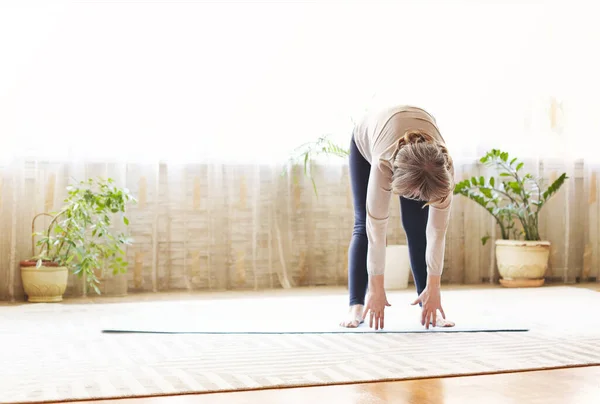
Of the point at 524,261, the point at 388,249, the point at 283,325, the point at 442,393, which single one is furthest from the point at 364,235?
the point at 524,261

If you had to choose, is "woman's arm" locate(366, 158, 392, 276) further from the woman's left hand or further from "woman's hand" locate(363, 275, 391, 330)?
the woman's left hand

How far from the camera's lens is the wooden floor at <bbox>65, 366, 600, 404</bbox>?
66.4 inches

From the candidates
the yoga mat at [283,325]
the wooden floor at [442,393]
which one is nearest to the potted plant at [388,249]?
the yoga mat at [283,325]

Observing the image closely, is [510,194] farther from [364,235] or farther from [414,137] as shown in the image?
[414,137]

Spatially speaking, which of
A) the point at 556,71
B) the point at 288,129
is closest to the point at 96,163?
the point at 288,129

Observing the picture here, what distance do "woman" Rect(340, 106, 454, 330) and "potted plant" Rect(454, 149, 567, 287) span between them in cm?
145

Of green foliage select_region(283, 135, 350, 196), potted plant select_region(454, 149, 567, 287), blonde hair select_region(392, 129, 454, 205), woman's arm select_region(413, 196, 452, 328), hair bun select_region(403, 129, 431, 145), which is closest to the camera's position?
blonde hair select_region(392, 129, 454, 205)

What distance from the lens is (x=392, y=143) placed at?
2.30m

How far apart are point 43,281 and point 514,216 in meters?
2.53

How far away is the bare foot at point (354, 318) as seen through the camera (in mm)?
2598

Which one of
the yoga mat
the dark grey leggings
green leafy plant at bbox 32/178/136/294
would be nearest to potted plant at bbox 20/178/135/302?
green leafy plant at bbox 32/178/136/294

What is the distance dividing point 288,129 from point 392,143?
169 cm

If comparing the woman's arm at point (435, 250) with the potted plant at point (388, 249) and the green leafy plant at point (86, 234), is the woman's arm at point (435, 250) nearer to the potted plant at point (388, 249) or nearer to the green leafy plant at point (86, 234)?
the potted plant at point (388, 249)

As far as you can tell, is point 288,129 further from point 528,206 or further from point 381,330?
point 381,330
